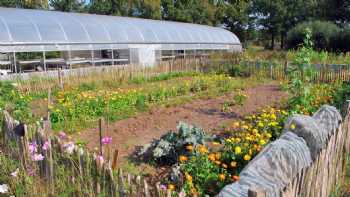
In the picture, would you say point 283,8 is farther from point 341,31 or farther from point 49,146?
point 49,146

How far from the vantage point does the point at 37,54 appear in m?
15.5

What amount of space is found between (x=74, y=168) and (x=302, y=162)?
6.43 ft

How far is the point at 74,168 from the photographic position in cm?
305

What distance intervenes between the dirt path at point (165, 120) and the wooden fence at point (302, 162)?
2.56 metres

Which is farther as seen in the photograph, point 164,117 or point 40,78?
point 40,78

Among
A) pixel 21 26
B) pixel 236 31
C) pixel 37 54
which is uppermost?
pixel 236 31

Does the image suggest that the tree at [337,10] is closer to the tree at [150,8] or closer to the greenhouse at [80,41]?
the tree at [150,8]

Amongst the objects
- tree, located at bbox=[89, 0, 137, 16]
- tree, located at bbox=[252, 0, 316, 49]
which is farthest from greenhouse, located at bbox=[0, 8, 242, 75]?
tree, located at bbox=[252, 0, 316, 49]

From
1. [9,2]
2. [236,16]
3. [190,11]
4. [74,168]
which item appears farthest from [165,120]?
[236,16]

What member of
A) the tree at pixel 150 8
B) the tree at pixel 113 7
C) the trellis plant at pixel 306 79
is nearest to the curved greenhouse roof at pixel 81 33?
the trellis plant at pixel 306 79

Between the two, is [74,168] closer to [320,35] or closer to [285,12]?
[320,35]

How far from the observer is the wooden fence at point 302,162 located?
6.95ft

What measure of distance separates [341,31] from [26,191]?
96.7ft

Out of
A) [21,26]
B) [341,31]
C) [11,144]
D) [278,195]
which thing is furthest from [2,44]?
[341,31]
